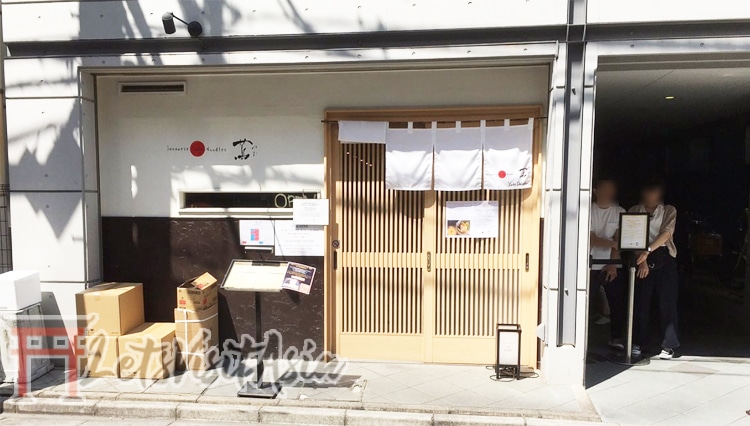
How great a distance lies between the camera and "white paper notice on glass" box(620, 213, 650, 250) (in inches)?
236

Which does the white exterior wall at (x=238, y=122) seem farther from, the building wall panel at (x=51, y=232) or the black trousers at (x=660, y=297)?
the black trousers at (x=660, y=297)

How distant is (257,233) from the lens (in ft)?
20.4

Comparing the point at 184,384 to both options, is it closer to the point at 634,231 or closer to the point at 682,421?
the point at 682,421

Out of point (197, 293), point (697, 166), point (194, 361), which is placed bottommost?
point (194, 361)

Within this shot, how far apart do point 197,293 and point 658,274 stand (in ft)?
20.1

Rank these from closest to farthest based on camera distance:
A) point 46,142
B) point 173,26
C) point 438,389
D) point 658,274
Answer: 1. point 438,389
2. point 173,26
3. point 46,142
4. point 658,274

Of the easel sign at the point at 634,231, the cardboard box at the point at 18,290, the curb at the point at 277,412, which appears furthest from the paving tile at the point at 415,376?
the cardboard box at the point at 18,290

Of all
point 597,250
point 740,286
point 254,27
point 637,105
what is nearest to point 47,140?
point 254,27

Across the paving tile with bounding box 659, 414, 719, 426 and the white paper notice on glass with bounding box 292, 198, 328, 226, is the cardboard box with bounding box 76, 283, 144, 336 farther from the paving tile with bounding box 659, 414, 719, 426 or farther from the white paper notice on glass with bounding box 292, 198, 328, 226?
the paving tile with bounding box 659, 414, 719, 426

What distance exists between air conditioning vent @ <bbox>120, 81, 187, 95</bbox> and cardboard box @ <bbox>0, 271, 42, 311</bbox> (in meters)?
2.57

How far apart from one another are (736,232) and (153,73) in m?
11.0

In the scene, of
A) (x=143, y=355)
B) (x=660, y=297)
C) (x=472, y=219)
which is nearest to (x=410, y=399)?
(x=472, y=219)

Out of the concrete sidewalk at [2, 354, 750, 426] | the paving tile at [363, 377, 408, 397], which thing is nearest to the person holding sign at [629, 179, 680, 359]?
the concrete sidewalk at [2, 354, 750, 426]

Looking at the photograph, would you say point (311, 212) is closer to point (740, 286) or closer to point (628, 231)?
point (628, 231)
